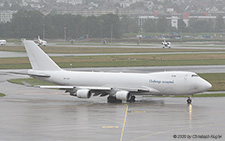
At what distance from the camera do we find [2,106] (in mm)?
48344

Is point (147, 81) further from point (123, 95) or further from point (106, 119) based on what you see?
point (106, 119)

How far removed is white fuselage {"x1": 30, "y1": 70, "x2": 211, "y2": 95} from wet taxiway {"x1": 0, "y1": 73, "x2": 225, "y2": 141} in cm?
146

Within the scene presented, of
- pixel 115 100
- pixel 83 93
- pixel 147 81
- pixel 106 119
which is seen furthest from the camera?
pixel 115 100

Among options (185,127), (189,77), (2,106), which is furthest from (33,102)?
(185,127)

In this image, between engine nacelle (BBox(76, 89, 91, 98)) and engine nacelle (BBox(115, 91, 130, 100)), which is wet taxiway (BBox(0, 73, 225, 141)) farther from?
engine nacelle (BBox(76, 89, 91, 98))

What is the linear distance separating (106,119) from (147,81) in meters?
11.7

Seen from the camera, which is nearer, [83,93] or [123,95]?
[123,95]

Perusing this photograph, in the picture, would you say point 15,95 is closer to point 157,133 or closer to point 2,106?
point 2,106

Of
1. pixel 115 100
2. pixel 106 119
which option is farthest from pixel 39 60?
pixel 106 119

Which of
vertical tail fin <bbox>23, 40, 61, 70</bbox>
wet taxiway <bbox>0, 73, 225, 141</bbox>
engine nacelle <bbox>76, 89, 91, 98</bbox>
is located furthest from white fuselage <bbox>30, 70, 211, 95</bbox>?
engine nacelle <bbox>76, 89, 91, 98</bbox>

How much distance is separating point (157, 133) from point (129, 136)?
212cm

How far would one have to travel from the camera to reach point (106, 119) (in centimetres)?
4066

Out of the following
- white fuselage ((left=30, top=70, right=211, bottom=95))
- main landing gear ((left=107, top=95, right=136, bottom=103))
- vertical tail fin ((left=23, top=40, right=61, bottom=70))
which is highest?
vertical tail fin ((left=23, top=40, right=61, bottom=70))

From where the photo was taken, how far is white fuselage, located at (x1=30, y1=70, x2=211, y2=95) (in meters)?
49.9
